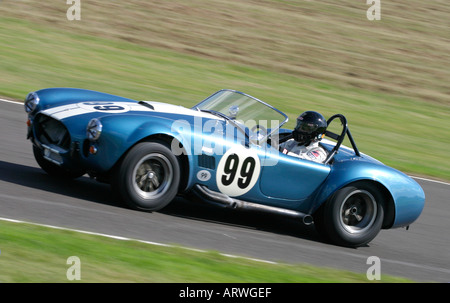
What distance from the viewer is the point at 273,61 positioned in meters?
16.6

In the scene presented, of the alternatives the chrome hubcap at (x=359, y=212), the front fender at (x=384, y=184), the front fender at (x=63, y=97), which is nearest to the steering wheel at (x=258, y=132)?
the front fender at (x=384, y=184)

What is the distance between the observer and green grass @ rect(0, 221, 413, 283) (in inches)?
178

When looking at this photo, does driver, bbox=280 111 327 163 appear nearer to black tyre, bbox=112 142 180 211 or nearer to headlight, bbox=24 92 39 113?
black tyre, bbox=112 142 180 211

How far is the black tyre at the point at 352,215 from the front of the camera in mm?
6900

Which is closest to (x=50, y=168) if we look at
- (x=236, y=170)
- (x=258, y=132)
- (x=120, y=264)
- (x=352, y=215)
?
(x=236, y=170)

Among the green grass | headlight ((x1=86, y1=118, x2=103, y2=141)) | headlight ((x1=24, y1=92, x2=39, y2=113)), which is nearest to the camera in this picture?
the green grass

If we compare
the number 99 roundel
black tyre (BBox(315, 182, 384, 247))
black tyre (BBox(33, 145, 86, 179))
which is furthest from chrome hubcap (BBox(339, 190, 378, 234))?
black tyre (BBox(33, 145, 86, 179))

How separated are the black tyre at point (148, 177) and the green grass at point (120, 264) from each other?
0.76m

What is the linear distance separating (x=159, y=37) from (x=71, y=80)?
4.29 metres

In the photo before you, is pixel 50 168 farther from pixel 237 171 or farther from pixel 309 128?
pixel 309 128

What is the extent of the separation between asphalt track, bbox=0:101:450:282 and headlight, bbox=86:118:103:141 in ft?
2.28
